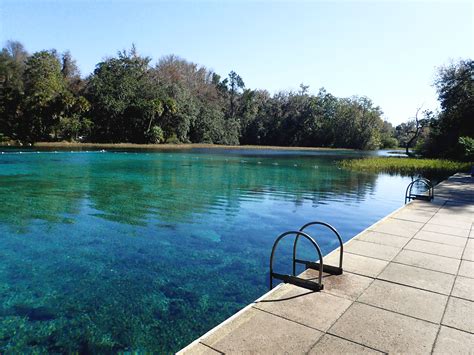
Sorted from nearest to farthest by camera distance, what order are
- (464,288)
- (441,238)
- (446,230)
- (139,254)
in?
(464,288) < (441,238) < (139,254) < (446,230)

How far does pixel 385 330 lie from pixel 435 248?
290 cm

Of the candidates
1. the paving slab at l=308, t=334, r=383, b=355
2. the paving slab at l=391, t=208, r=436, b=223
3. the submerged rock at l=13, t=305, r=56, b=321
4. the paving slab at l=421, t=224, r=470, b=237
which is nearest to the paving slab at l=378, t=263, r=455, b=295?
the paving slab at l=308, t=334, r=383, b=355

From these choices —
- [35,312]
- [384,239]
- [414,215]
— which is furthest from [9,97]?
[384,239]

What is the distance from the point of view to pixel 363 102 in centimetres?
5778

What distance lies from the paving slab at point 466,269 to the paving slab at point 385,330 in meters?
1.58

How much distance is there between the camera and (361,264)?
451cm

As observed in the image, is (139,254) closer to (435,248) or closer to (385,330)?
(385,330)

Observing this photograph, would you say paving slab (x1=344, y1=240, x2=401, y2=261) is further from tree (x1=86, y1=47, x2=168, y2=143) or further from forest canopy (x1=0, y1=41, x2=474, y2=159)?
tree (x1=86, y1=47, x2=168, y2=143)

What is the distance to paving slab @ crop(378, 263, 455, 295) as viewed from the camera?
388 centimetres

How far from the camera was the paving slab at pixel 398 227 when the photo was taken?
6102 mm

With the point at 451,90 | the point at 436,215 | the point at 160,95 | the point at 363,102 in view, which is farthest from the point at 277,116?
the point at 436,215

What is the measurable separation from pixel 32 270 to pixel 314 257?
443 cm

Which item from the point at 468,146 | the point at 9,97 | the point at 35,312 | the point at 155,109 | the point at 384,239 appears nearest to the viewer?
the point at 35,312

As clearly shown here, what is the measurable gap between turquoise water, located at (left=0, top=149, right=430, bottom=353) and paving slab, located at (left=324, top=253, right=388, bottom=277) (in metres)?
1.08
